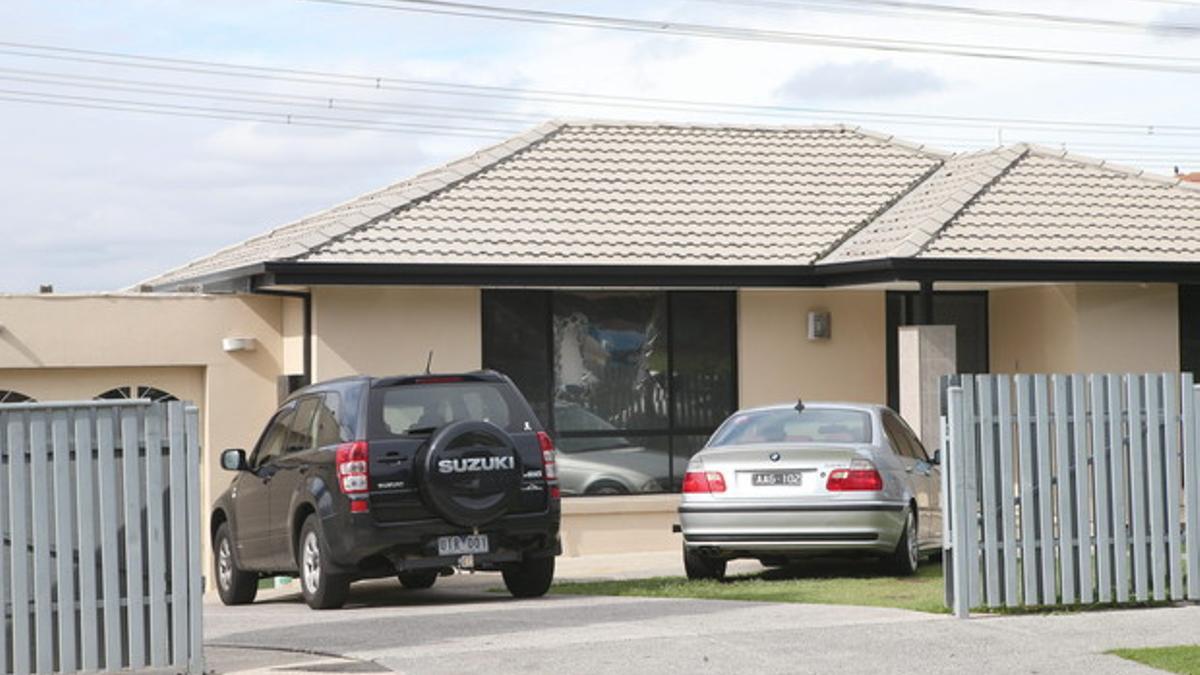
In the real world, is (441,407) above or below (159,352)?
below

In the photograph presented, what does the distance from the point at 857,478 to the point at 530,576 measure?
2729 mm

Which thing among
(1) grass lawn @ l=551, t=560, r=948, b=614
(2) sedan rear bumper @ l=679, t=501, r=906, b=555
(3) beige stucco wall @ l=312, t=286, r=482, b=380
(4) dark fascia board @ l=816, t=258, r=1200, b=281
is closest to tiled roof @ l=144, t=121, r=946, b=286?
(3) beige stucco wall @ l=312, t=286, r=482, b=380

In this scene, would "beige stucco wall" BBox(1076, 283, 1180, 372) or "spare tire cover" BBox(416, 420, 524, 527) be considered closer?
"spare tire cover" BBox(416, 420, 524, 527)

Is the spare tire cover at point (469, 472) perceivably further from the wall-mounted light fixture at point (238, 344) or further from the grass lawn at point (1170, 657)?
the wall-mounted light fixture at point (238, 344)

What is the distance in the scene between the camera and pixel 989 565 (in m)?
13.4

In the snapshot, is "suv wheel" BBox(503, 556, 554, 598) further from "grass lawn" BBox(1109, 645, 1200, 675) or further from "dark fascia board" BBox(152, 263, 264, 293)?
"dark fascia board" BBox(152, 263, 264, 293)

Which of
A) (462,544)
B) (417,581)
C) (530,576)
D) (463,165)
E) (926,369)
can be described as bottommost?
(417,581)

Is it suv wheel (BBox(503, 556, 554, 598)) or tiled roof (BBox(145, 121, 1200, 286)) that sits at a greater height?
tiled roof (BBox(145, 121, 1200, 286))

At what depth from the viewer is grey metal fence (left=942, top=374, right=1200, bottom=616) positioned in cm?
1341

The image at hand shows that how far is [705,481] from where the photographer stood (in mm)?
16953

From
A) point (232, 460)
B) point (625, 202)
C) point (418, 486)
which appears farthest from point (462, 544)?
point (625, 202)

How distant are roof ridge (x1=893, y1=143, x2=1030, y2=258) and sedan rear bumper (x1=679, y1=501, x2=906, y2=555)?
5.18 metres

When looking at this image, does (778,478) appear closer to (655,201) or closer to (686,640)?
(686,640)

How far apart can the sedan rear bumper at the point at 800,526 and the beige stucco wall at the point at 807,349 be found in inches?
257
